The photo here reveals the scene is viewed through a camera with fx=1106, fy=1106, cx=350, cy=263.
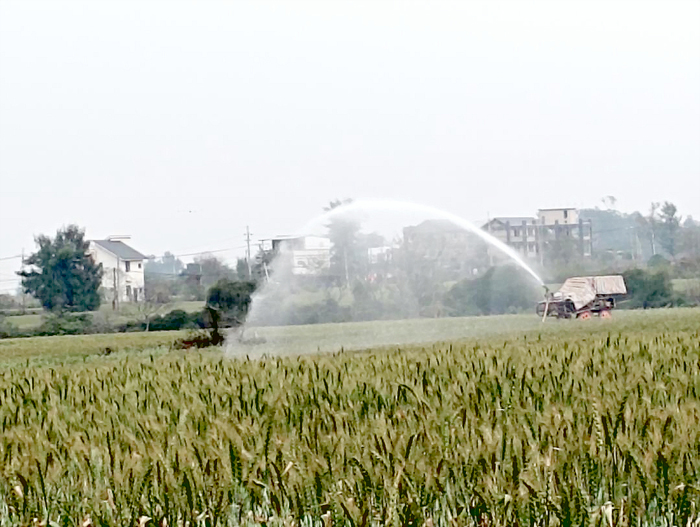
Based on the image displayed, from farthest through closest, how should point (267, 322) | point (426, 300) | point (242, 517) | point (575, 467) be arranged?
point (426, 300)
point (267, 322)
point (575, 467)
point (242, 517)

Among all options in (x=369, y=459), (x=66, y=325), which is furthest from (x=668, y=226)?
(x=369, y=459)

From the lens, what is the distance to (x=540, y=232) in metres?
78.6

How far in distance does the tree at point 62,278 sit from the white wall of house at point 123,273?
12.9 m

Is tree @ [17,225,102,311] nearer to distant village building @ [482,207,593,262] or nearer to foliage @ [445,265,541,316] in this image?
foliage @ [445,265,541,316]

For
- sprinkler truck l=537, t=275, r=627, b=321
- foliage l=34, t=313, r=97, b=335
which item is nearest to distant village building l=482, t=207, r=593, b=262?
sprinkler truck l=537, t=275, r=627, b=321

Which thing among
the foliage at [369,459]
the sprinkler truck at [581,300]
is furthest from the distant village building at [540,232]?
the foliage at [369,459]

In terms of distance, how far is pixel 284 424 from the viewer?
18.4 ft

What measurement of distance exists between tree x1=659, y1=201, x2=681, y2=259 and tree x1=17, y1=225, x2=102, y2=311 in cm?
4623

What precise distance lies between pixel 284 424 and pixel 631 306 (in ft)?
129

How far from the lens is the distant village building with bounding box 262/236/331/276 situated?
22922mm

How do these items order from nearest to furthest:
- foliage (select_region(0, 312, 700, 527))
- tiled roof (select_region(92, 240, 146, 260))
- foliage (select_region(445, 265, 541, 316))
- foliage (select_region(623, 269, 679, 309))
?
foliage (select_region(0, 312, 700, 527)) < foliage (select_region(445, 265, 541, 316)) < foliage (select_region(623, 269, 679, 309)) < tiled roof (select_region(92, 240, 146, 260))

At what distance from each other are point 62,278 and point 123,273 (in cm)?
2549

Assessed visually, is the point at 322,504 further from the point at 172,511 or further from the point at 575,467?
the point at 575,467

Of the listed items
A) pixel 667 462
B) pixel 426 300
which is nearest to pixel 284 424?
pixel 667 462
